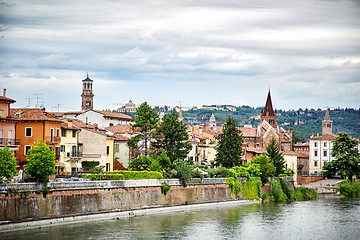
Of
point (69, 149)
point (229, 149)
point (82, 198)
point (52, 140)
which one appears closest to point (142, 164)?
point (69, 149)

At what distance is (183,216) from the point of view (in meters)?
60.2

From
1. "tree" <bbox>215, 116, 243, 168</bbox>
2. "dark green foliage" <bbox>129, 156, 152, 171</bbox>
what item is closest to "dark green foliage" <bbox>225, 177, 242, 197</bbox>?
"tree" <bbox>215, 116, 243, 168</bbox>

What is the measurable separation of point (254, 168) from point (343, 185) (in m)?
21.2

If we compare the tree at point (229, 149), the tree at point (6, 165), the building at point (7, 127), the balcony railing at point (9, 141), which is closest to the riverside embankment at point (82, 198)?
the tree at point (6, 165)

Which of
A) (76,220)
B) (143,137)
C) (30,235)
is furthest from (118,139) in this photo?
(30,235)

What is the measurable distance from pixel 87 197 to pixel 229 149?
4349cm

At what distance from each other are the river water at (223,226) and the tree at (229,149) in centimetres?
2004

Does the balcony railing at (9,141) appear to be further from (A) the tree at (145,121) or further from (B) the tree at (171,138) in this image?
(B) the tree at (171,138)

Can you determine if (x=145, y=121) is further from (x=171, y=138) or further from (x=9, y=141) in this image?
(x=9, y=141)

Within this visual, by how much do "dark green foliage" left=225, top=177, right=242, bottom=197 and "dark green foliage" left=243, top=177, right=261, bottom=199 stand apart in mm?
1991

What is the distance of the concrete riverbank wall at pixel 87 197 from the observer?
146 ft

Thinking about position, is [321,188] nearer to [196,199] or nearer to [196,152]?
[196,152]

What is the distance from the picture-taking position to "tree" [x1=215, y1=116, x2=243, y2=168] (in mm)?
91625

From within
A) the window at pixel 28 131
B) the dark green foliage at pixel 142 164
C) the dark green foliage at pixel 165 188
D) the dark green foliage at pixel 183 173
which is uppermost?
the window at pixel 28 131
